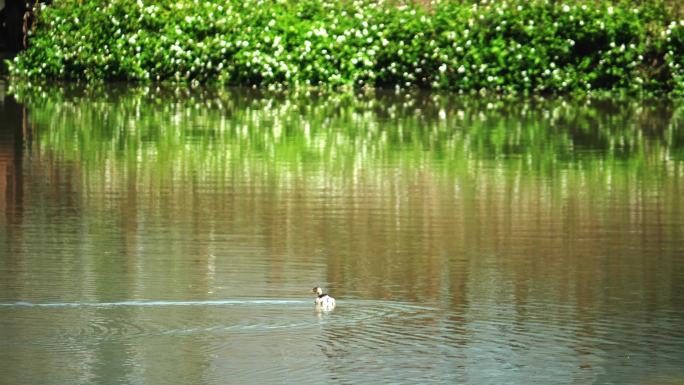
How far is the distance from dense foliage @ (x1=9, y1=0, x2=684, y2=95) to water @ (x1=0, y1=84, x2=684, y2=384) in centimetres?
582

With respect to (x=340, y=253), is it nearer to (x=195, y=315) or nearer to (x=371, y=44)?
(x=195, y=315)

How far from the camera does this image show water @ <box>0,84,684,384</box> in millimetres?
8297

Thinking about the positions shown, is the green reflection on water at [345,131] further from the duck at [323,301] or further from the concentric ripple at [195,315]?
the duck at [323,301]

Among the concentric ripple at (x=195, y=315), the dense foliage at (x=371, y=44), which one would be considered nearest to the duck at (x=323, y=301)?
the concentric ripple at (x=195, y=315)

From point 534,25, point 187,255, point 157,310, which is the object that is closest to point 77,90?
point 534,25

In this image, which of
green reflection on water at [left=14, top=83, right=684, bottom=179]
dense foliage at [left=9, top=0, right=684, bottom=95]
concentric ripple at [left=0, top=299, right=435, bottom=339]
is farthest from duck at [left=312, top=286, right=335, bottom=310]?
dense foliage at [left=9, top=0, right=684, bottom=95]

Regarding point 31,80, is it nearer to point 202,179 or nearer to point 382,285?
point 202,179

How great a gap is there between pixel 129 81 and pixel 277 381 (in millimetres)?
21593

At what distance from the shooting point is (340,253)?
449 inches

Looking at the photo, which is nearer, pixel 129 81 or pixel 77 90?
pixel 77 90

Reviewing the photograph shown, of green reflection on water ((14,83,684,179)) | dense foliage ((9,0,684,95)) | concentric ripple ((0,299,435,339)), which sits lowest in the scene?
concentric ripple ((0,299,435,339))

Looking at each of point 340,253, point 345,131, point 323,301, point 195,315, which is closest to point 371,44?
point 345,131

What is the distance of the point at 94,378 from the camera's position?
7.80 m

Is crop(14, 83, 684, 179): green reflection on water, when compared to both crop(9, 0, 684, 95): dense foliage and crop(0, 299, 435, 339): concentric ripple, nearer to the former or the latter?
crop(9, 0, 684, 95): dense foliage
